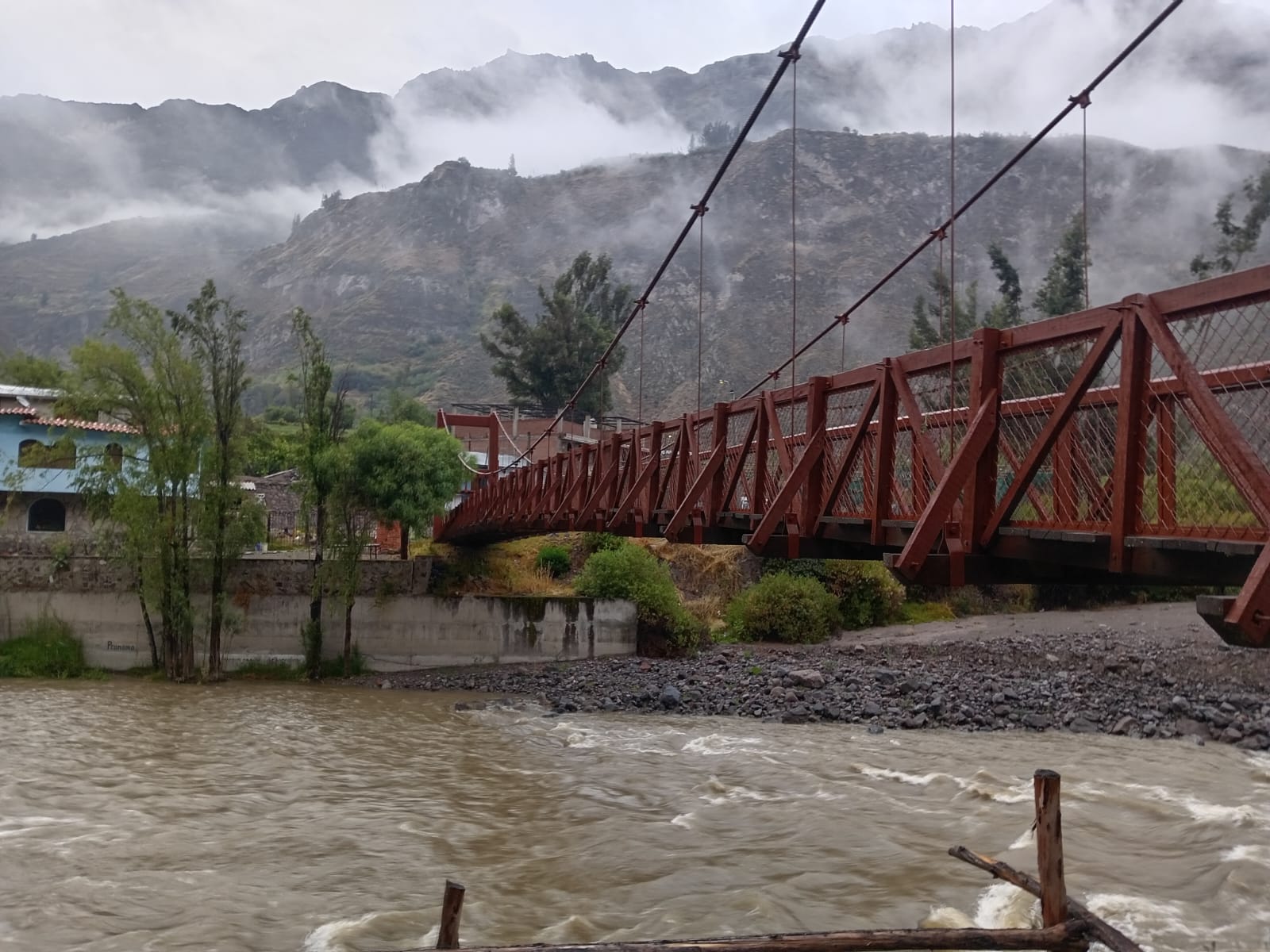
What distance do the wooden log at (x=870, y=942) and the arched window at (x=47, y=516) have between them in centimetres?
A: 2533

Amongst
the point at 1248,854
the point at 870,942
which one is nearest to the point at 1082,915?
the point at 870,942

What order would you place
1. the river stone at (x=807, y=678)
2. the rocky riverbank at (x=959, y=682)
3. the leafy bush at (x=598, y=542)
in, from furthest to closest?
1. the leafy bush at (x=598, y=542)
2. the river stone at (x=807, y=678)
3. the rocky riverbank at (x=959, y=682)

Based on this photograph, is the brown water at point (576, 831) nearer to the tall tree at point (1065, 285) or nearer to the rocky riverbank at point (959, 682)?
the rocky riverbank at point (959, 682)

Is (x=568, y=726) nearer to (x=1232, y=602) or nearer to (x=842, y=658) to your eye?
(x=842, y=658)

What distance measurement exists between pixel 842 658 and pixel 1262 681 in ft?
22.6

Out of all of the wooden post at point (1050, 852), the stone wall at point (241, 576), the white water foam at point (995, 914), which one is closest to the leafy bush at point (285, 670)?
the stone wall at point (241, 576)

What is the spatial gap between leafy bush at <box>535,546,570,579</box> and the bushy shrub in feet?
20.7

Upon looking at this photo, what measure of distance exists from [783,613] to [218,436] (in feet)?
39.6

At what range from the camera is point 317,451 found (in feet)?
66.9

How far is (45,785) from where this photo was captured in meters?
10.7

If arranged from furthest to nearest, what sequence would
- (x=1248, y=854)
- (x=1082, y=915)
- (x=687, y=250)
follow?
1. (x=687, y=250)
2. (x=1248, y=854)
3. (x=1082, y=915)

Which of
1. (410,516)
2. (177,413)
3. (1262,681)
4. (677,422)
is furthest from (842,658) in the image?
(177,413)

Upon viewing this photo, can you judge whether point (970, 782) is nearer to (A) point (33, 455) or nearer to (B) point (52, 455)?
(B) point (52, 455)

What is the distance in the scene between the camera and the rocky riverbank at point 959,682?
46.9 ft
